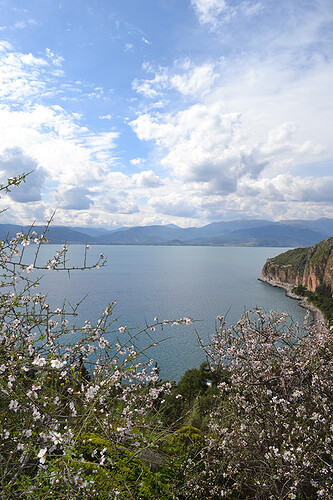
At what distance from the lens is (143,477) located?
154 inches

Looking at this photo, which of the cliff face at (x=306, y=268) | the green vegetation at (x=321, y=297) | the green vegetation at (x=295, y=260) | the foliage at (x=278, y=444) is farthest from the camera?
the green vegetation at (x=295, y=260)

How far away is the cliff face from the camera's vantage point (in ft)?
222

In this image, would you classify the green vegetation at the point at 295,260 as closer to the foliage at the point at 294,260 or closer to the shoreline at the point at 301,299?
the foliage at the point at 294,260

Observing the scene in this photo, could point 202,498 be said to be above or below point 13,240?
below

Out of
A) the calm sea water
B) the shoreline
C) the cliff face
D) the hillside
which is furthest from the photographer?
the cliff face

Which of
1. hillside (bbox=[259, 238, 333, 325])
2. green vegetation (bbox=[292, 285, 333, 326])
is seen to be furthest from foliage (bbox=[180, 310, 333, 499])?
green vegetation (bbox=[292, 285, 333, 326])

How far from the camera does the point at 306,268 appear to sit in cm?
7794

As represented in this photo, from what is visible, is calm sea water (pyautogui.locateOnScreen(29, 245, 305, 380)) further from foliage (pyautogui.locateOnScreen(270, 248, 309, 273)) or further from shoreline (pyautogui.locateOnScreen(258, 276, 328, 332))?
foliage (pyautogui.locateOnScreen(270, 248, 309, 273))

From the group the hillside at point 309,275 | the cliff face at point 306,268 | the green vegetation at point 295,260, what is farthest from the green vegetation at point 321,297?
the green vegetation at point 295,260

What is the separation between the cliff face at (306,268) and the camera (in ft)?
222

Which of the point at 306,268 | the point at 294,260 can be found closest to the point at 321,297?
the point at 306,268

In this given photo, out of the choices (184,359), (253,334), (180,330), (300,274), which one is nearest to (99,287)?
(180,330)

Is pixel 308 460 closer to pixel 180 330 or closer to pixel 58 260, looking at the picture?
pixel 58 260

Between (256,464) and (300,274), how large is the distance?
87.8 metres
